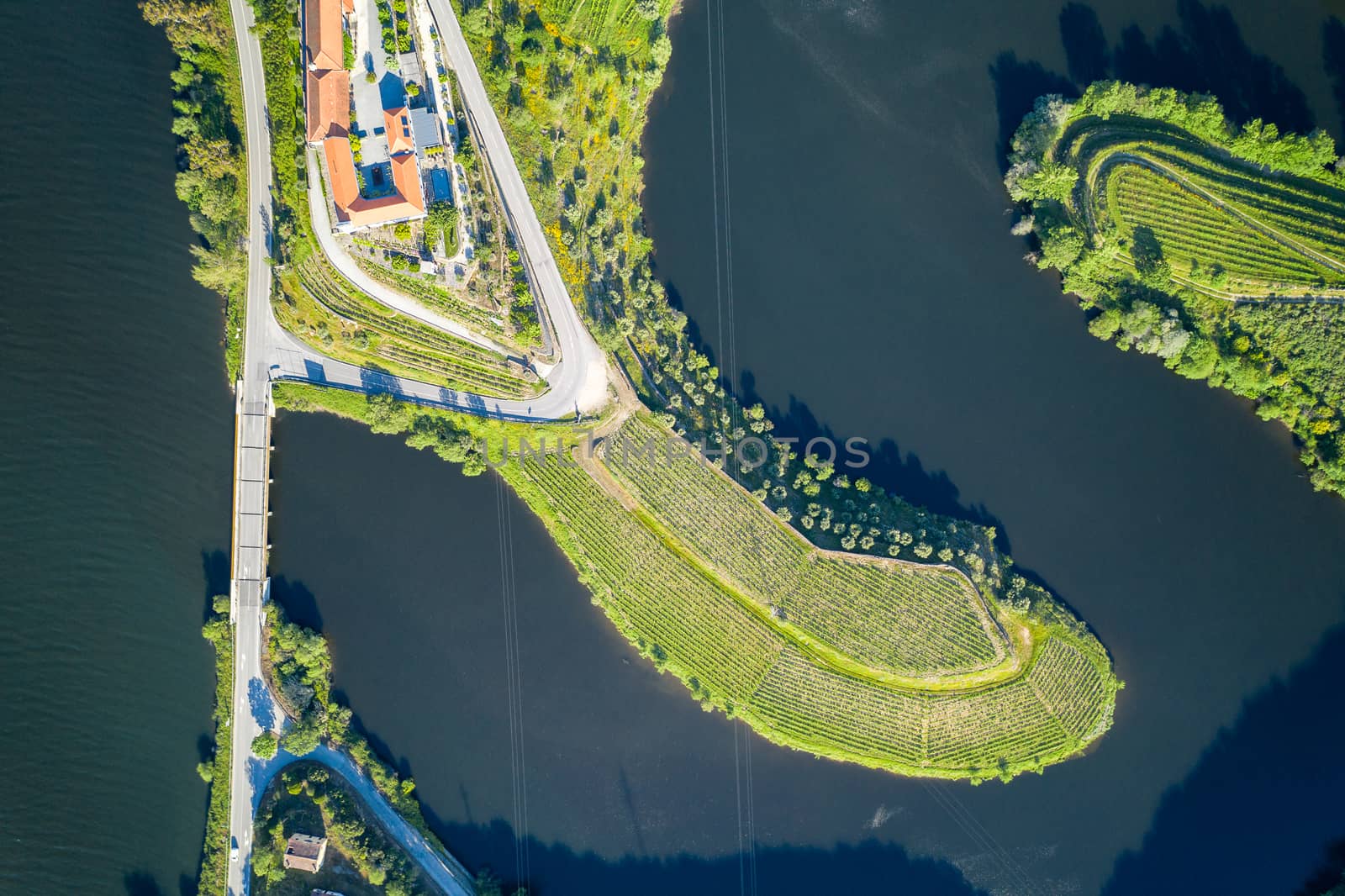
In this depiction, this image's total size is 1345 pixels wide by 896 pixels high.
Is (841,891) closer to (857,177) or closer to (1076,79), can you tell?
(857,177)

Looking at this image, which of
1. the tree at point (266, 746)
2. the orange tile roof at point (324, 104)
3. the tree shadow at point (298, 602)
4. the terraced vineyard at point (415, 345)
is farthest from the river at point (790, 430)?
the orange tile roof at point (324, 104)

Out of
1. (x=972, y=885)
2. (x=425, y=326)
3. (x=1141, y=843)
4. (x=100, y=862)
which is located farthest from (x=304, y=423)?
(x=1141, y=843)

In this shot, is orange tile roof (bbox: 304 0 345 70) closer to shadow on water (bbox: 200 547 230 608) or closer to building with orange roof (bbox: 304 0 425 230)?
building with orange roof (bbox: 304 0 425 230)

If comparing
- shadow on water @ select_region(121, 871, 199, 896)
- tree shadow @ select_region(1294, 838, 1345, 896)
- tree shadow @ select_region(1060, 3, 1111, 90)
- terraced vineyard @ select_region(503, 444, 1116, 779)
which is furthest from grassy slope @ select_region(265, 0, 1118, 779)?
shadow on water @ select_region(121, 871, 199, 896)

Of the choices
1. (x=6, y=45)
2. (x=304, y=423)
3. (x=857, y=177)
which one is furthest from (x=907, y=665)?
(x=6, y=45)

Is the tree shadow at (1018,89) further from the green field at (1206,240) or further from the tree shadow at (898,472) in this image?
the tree shadow at (898,472)

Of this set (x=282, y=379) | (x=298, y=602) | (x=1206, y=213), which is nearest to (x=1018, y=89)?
(x=1206, y=213)

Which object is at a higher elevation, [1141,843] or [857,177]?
[857,177]

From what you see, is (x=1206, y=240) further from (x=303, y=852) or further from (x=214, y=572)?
(x=303, y=852)

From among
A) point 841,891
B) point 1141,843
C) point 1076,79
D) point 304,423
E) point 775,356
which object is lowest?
point 841,891
